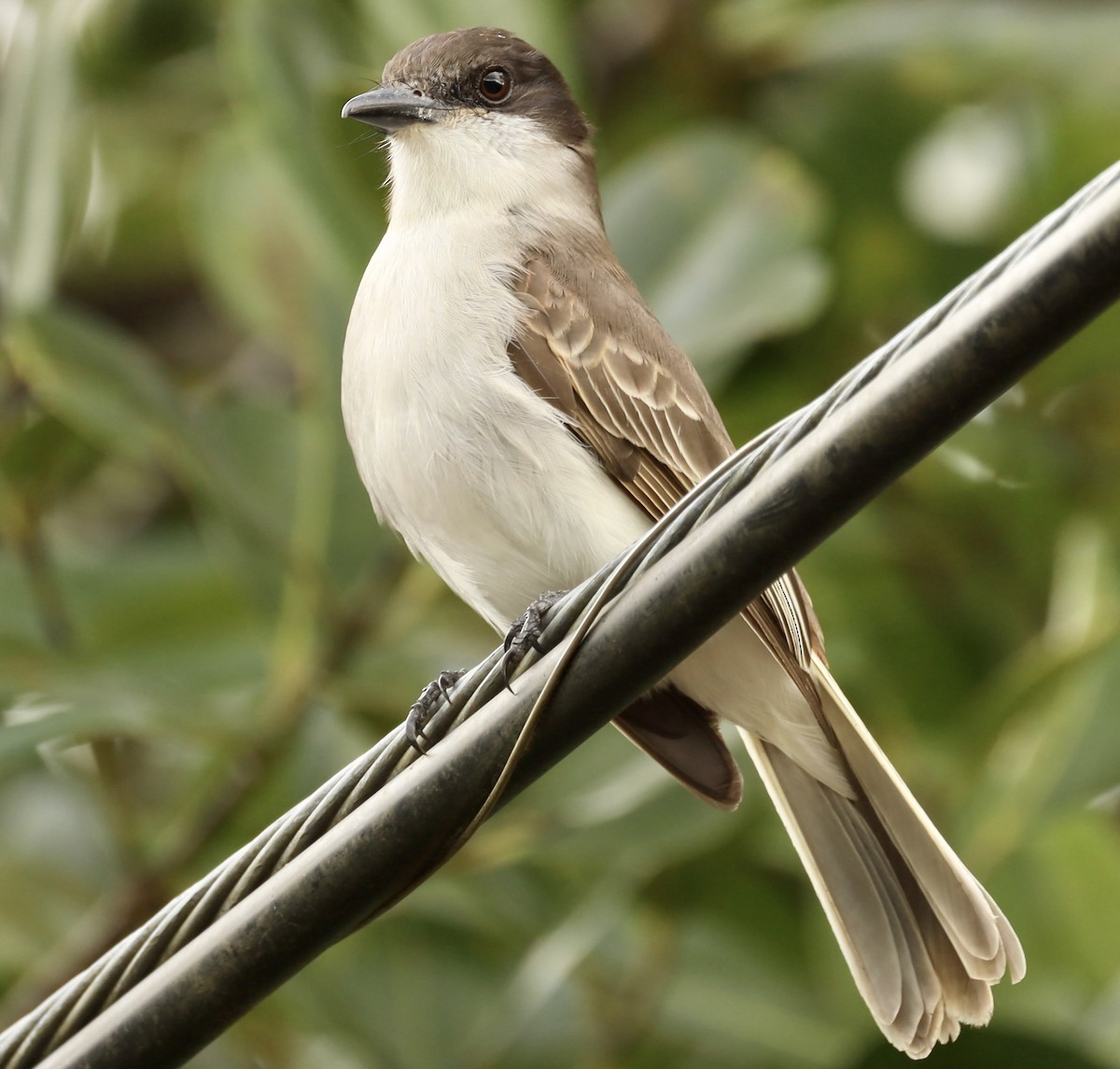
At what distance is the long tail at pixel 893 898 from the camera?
303 cm

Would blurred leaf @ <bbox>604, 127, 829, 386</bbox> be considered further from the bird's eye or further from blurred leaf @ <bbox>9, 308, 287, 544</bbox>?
blurred leaf @ <bbox>9, 308, 287, 544</bbox>

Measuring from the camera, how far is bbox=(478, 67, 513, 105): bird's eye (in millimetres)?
3957

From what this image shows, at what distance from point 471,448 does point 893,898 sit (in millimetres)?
1093

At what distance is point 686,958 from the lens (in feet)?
14.6

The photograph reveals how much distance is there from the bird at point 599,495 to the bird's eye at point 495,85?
1.00ft

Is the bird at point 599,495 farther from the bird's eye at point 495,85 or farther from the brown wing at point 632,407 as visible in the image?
the bird's eye at point 495,85

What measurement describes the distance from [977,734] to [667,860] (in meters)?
0.91

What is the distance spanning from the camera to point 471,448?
3.10m

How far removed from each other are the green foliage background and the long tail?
0.49 meters

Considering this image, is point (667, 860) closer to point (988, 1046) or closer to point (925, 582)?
point (988, 1046)

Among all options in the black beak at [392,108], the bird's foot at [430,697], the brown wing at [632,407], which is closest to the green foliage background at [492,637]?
the black beak at [392,108]

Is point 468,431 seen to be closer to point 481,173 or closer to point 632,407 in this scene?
point 632,407

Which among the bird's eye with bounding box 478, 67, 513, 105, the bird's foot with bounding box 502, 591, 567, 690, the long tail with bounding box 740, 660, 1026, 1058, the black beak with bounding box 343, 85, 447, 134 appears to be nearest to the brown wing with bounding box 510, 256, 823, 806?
the long tail with bounding box 740, 660, 1026, 1058

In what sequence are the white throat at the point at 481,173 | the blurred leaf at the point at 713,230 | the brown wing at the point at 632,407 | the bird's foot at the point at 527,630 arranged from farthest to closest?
1. the blurred leaf at the point at 713,230
2. the white throat at the point at 481,173
3. the brown wing at the point at 632,407
4. the bird's foot at the point at 527,630
